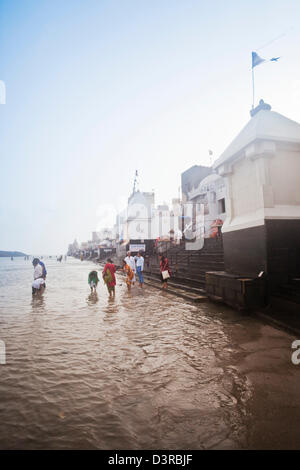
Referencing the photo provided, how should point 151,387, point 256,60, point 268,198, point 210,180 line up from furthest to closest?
point 210,180, point 256,60, point 268,198, point 151,387

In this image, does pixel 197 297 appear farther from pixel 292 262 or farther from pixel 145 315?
pixel 292 262

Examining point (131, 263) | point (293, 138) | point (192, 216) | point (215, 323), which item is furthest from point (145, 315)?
point (192, 216)

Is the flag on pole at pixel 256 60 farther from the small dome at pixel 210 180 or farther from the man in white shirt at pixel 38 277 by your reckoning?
the small dome at pixel 210 180

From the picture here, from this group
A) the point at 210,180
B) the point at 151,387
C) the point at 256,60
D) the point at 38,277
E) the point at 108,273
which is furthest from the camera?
the point at 210,180

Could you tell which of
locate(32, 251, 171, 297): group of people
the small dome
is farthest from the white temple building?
the small dome

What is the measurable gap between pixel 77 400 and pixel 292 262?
251 inches

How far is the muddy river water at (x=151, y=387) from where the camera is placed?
230 centimetres

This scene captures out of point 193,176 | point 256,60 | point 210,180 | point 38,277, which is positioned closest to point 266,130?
point 256,60

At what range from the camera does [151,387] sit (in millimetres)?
3201

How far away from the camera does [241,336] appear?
16.3ft

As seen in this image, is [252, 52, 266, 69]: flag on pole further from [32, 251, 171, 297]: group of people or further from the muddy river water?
the muddy river water

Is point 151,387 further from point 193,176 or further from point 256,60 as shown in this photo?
point 193,176

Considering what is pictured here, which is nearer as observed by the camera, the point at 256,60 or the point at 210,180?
the point at 256,60

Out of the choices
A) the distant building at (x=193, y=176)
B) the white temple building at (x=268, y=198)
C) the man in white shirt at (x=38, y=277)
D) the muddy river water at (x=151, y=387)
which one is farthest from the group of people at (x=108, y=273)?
the distant building at (x=193, y=176)
